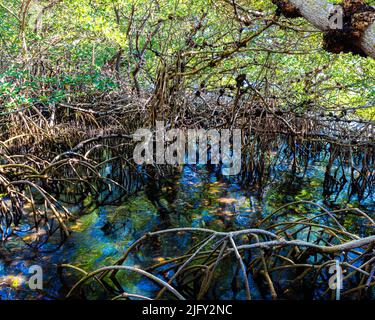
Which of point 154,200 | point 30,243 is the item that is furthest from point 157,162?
point 30,243

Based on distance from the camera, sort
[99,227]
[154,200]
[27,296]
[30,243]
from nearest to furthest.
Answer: [27,296], [30,243], [99,227], [154,200]

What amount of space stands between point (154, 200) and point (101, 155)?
2.58 meters

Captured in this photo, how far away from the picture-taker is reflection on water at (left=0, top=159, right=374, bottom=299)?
308 cm

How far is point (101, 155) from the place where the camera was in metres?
7.36

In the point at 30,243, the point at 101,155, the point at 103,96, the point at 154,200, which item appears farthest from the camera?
the point at 103,96

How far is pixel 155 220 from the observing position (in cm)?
455

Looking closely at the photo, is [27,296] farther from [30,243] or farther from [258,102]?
[258,102]

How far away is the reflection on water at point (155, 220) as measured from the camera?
3.08m

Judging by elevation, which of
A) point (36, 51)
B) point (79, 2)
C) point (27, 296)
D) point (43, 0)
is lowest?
point (27, 296)

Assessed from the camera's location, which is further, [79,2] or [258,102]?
[258,102]

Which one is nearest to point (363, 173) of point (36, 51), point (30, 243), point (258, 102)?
point (258, 102)

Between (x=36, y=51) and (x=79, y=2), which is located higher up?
(x=79, y=2)

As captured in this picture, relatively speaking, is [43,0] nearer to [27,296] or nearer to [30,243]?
[30,243]

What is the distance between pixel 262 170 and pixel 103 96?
13.4 feet
